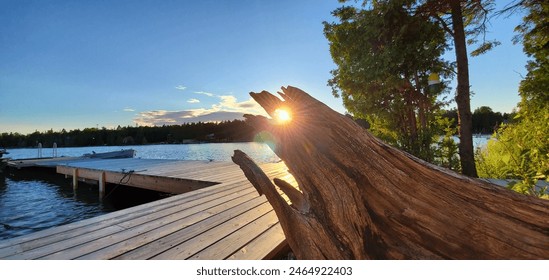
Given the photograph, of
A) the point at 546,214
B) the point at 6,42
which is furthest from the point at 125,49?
the point at 546,214

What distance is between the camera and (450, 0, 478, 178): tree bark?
648 cm

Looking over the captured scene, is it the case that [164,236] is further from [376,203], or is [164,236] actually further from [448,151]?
[448,151]

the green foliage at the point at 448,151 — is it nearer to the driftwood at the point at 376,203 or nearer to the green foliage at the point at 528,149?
the green foliage at the point at 528,149

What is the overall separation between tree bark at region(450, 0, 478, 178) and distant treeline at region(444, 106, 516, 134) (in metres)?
2.22

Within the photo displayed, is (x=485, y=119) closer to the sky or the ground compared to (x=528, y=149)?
closer to the sky

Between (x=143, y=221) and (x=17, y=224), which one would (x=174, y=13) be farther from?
(x=17, y=224)

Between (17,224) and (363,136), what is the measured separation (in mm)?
10968

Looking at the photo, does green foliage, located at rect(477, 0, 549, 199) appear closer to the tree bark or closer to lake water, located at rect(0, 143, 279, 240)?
the tree bark

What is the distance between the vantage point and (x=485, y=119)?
10398 millimetres

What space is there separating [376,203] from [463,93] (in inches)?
273

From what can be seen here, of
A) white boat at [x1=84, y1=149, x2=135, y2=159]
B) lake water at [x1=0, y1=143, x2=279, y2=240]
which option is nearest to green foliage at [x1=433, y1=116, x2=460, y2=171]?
lake water at [x1=0, y1=143, x2=279, y2=240]

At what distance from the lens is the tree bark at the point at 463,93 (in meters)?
6.48

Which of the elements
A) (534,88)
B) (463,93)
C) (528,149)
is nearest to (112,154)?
(463,93)

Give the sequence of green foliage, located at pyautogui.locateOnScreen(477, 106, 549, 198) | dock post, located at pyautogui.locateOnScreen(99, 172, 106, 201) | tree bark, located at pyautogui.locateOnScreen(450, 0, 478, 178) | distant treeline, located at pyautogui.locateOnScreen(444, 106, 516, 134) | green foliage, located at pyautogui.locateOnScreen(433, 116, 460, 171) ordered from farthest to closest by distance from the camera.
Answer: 1. dock post, located at pyautogui.locateOnScreen(99, 172, 106, 201)
2. distant treeline, located at pyautogui.locateOnScreen(444, 106, 516, 134)
3. green foliage, located at pyautogui.locateOnScreen(433, 116, 460, 171)
4. tree bark, located at pyautogui.locateOnScreen(450, 0, 478, 178)
5. green foliage, located at pyautogui.locateOnScreen(477, 106, 549, 198)
